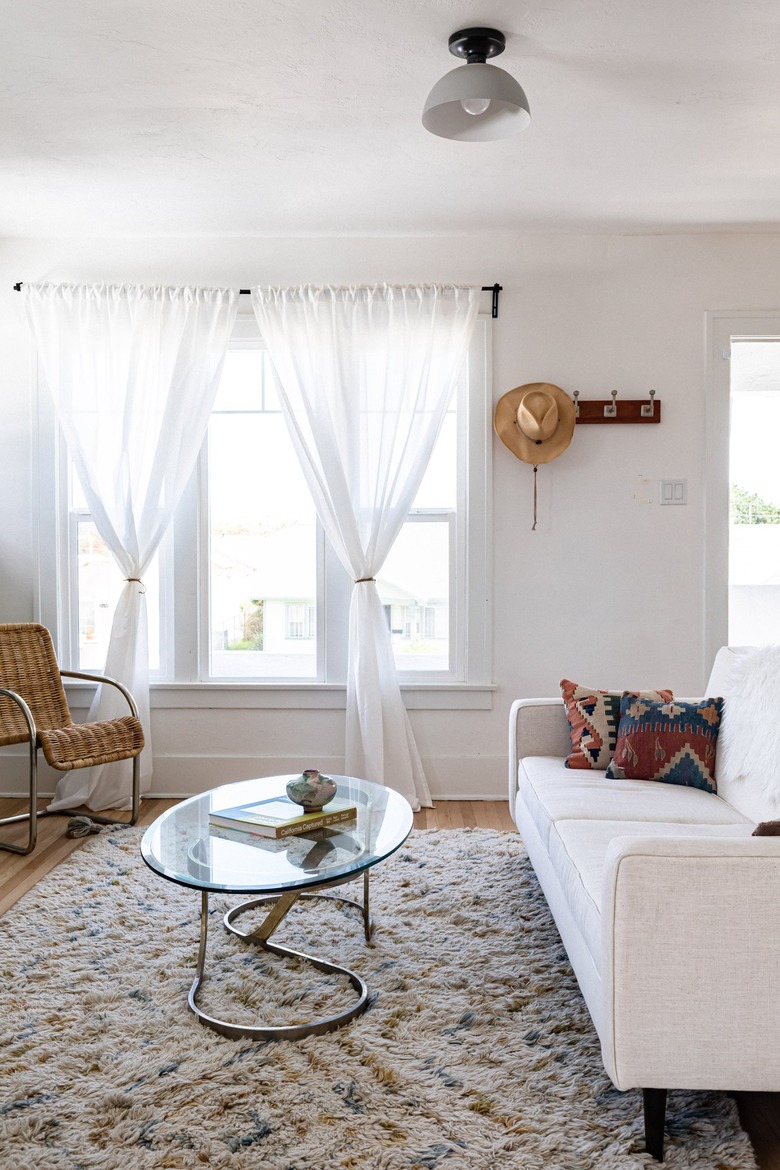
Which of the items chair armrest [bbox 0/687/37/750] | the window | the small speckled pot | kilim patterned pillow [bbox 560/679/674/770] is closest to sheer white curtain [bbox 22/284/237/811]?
the window

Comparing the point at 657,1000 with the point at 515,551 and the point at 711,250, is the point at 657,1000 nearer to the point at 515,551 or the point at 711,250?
the point at 515,551

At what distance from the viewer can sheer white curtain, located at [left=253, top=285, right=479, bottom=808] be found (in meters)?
4.11

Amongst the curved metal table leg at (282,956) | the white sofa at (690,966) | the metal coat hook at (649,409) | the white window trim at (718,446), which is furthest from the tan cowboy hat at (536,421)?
the white sofa at (690,966)

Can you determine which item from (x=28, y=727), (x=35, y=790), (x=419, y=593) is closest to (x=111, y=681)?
(x=28, y=727)

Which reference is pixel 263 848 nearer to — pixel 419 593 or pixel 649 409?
pixel 419 593

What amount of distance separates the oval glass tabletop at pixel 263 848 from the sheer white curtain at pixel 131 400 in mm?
1630

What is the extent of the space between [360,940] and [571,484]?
242 cm

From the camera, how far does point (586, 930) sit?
195cm

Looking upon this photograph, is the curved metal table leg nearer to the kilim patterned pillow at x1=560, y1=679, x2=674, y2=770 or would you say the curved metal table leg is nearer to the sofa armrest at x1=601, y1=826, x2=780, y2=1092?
the sofa armrest at x1=601, y1=826, x2=780, y2=1092

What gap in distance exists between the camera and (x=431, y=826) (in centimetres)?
382

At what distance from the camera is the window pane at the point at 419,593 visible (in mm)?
4297

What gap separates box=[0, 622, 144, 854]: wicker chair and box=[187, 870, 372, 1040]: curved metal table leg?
1.12 metres

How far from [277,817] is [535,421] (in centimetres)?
232

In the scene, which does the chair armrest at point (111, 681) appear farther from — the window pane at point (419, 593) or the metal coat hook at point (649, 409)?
the metal coat hook at point (649, 409)
